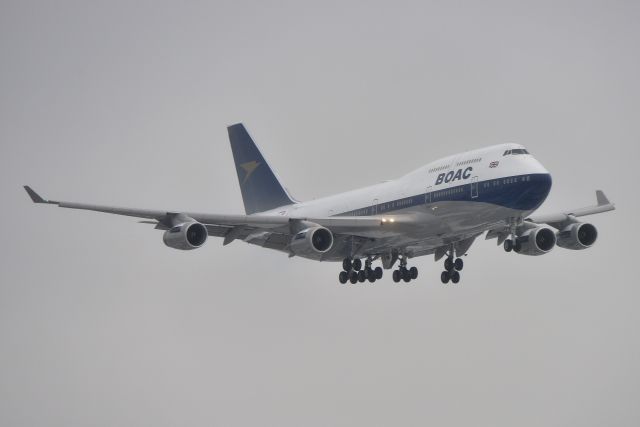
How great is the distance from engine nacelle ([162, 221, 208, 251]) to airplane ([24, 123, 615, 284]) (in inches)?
2.1

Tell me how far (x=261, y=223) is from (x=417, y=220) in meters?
8.85

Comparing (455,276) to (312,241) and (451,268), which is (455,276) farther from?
(312,241)

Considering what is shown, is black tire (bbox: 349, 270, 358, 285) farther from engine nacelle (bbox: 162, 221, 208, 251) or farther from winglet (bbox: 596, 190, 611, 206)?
winglet (bbox: 596, 190, 611, 206)

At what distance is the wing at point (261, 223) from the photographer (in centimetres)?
6869

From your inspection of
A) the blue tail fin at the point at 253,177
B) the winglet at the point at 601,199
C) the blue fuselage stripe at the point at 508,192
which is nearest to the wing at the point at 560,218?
the winglet at the point at 601,199

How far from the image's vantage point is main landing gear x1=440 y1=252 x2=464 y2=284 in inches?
3004

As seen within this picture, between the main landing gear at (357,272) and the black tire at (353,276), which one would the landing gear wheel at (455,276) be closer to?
the main landing gear at (357,272)

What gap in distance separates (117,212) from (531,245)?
23.9 m

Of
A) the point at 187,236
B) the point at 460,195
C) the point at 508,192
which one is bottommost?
the point at 508,192

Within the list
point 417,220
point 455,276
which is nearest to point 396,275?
point 455,276

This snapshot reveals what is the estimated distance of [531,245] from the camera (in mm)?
72562

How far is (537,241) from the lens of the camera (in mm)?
72562

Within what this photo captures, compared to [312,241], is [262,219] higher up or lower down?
higher up

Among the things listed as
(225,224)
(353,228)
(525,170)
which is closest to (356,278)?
(353,228)
